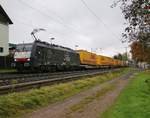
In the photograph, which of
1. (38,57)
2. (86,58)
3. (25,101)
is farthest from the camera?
(86,58)

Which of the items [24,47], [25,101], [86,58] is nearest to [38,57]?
[24,47]

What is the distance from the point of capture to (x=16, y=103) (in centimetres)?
1220

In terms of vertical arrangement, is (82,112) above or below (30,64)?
below

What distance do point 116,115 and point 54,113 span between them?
218 centimetres

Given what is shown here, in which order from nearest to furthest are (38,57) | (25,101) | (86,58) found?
(25,101)
(38,57)
(86,58)

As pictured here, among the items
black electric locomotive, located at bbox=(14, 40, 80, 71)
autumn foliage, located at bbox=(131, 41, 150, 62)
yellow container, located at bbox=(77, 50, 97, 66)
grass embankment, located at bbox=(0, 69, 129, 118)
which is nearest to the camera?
grass embankment, located at bbox=(0, 69, 129, 118)

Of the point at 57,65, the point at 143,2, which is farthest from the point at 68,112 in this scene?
the point at 57,65

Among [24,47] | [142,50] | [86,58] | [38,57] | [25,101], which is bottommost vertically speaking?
[25,101]

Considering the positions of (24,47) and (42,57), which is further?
(42,57)

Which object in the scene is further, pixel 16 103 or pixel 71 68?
pixel 71 68

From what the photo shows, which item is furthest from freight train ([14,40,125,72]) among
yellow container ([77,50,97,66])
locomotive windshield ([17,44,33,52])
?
yellow container ([77,50,97,66])

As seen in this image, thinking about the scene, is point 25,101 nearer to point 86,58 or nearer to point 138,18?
point 138,18

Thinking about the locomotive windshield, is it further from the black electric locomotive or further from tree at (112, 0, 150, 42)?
tree at (112, 0, 150, 42)

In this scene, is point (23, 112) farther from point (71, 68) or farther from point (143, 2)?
point (71, 68)
